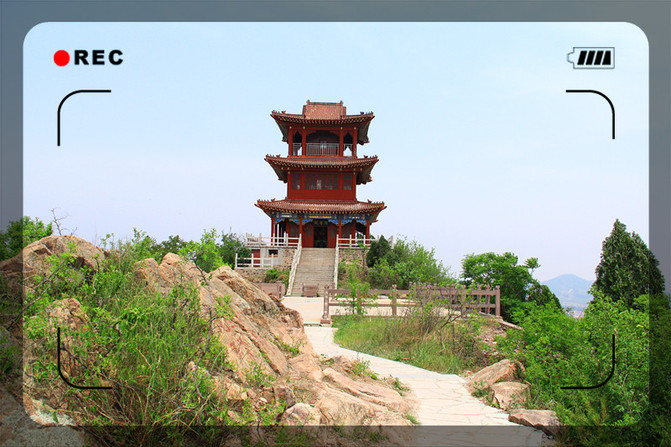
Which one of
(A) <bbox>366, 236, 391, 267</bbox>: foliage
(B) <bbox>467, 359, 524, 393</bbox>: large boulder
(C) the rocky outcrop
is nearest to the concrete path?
(B) <bbox>467, 359, 524, 393</bbox>: large boulder

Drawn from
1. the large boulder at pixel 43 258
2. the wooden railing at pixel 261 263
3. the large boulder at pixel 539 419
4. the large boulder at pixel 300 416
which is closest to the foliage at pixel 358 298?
the large boulder at pixel 539 419

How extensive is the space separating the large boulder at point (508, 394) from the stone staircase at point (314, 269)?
1851cm

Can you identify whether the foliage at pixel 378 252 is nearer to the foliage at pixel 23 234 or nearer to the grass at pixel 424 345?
the grass at pixel 424 345

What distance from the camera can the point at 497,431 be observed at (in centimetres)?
564

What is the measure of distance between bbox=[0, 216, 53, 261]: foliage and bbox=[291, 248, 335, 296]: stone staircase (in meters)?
17.3

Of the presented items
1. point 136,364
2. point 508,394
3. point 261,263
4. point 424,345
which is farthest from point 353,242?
point 136,364

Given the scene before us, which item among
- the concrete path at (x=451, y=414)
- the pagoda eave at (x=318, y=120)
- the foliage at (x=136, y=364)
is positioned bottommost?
the concrete path at (x=451, y=414)

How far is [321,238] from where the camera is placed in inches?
1401

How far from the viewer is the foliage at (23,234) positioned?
19.9 ft

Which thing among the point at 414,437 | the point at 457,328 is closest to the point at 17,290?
the point at 414,437

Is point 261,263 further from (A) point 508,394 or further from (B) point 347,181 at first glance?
(A) point 508,394

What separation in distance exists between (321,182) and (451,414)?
96.7 ft

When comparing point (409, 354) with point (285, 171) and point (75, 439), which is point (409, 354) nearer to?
point (75, 439)

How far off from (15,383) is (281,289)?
17165 mm
